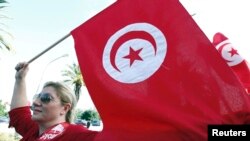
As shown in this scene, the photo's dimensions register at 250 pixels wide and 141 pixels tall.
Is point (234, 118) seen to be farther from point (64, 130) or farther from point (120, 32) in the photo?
point (64, 130)

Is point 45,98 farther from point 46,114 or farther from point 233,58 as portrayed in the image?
point 233,58

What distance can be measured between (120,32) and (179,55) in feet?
1.65

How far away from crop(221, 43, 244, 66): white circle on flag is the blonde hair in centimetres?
211

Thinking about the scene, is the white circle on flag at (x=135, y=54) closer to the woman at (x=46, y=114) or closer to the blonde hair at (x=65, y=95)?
the woman at (x=46, y=114)

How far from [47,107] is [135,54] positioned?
96 cm

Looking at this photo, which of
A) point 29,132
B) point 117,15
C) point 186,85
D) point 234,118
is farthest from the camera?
point 29,132

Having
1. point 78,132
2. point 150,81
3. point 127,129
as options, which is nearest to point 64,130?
point 78,132

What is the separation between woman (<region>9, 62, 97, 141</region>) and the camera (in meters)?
3.49

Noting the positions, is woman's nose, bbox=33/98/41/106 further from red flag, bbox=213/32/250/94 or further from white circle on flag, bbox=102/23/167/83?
red flag, bbox=213/32/250/94

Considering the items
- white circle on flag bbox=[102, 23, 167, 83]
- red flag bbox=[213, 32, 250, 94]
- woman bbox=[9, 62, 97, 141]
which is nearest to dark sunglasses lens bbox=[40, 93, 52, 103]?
woman bbox=[9, 62, 97, 141]

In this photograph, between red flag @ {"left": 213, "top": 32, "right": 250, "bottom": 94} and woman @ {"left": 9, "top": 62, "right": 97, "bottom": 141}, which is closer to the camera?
woman @ {"left": 9, "top": 62, "right": 97, "bottom": 141}

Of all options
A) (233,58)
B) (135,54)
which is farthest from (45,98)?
(233,58)

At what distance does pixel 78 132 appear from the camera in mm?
3438

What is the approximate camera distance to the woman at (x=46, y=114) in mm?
3486
